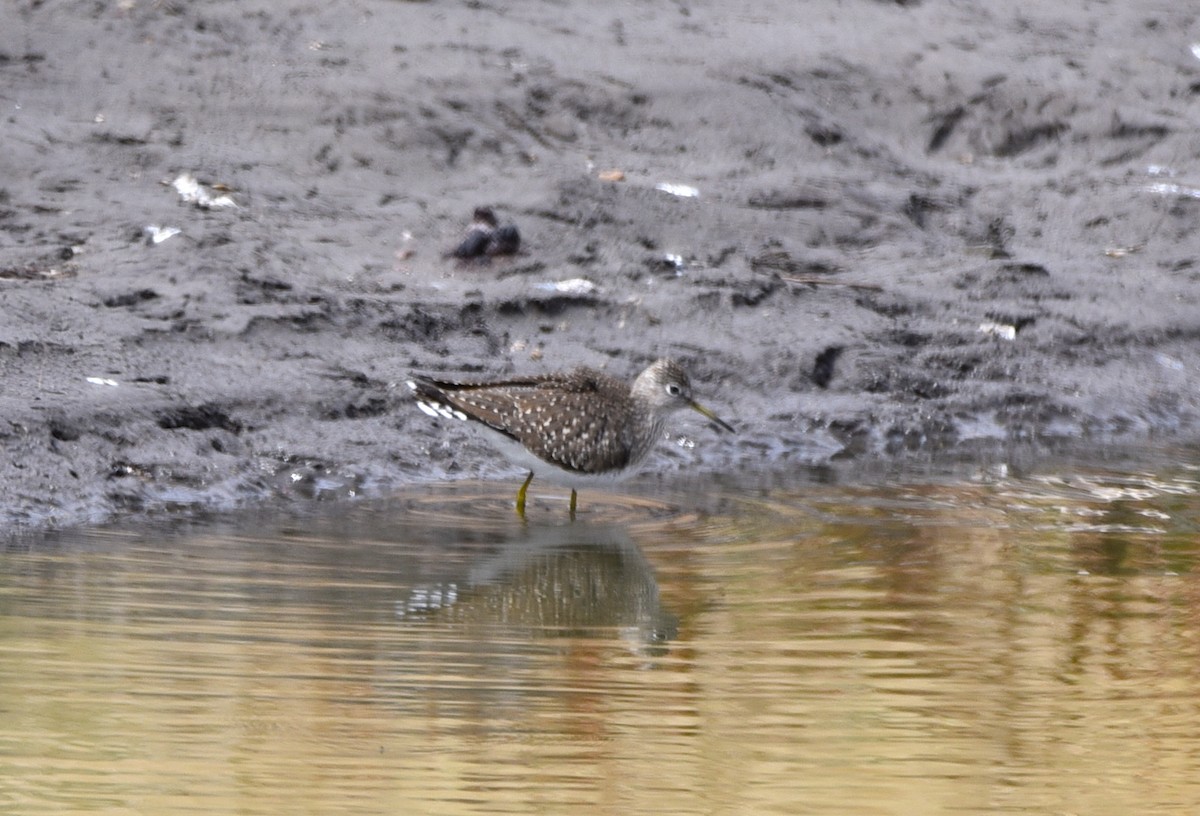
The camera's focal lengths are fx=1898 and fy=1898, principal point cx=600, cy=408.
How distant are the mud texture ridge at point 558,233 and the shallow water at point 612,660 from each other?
1131 mm

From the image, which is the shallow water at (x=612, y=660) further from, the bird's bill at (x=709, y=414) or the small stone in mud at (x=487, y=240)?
the small stone in mud at (x=487, y=240)

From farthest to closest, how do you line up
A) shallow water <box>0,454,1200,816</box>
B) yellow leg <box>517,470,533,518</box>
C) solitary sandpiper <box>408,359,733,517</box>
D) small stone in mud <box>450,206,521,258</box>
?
small stone in mud <box>450,206,521,258</box> → solitary sandpiper <box>408,359,733,517</box> → yellow leg <box>517,470,533,518</box> → shallow water <box>0,454,1200,816</box>

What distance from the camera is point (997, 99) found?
12805mm

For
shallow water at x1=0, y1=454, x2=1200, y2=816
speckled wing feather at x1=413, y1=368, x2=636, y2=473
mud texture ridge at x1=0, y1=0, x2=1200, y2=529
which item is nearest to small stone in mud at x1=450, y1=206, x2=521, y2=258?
mud texture ridge at x1=0, y1=0, x2=1200, y2=529

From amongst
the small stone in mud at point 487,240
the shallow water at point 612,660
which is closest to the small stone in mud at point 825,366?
the small stone in mud at point 487,240

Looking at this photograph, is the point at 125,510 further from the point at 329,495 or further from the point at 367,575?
the point at 367,575

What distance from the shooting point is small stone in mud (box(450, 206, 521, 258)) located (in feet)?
33.2

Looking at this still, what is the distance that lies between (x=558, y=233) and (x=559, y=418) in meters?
2.46

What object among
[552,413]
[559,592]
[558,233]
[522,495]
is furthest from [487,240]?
[559,592]

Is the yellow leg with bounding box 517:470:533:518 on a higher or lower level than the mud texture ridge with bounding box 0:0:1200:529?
lower

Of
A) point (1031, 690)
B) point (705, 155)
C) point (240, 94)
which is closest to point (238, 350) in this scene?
point (240, 94)

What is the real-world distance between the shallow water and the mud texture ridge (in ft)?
3.71

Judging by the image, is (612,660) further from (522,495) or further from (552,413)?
(552,413)

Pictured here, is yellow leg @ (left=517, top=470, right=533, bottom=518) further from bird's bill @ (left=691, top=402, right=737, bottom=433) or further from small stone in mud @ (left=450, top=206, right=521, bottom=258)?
small stone in mud @ (left=450, top=206, right=521, bottom=258)
